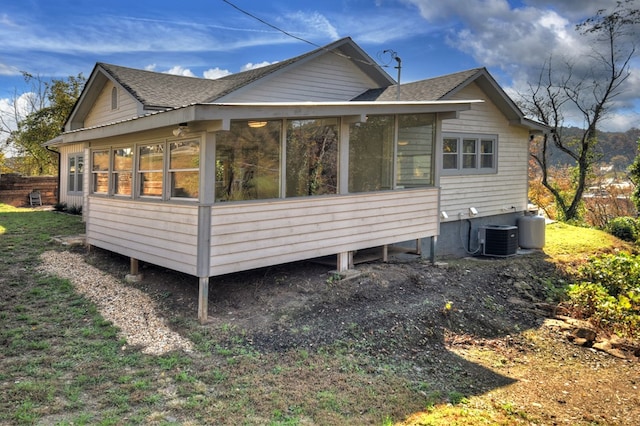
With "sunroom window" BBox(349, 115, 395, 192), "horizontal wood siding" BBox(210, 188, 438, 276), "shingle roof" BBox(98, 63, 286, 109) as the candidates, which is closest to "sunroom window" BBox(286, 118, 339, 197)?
"horizontal wood siding" BBox(210, 188, 438, 276)

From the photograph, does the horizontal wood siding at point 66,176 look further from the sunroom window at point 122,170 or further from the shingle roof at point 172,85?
the sunroom window at point 122,170

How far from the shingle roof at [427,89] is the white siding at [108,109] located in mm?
6179

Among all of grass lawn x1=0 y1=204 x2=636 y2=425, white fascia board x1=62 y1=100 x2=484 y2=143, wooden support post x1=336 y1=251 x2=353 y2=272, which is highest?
white fascia board x1=62 y1=100 x2=484 y2=143

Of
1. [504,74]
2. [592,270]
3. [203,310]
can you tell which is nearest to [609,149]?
[504,74]

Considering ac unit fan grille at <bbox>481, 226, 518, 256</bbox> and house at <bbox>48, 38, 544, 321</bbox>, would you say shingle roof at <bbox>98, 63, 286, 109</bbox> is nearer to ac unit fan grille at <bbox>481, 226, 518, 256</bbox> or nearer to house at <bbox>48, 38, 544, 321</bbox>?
house at <bbox>48, 38, 544, 321</bbox>

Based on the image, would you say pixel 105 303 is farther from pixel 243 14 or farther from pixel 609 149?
pixel 609 149

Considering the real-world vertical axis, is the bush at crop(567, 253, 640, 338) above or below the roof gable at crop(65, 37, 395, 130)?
below

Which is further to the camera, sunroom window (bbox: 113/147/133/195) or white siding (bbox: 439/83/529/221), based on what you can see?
white siding (bbox: 439/83/529/221)

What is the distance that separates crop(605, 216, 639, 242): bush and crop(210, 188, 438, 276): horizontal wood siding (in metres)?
10.0

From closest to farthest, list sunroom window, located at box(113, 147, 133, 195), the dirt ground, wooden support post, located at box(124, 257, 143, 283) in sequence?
the dirt ground
wooden support post, located at box(124, 257, 143, 283)
sunroom window, located at box(113, 147, 133, 195)

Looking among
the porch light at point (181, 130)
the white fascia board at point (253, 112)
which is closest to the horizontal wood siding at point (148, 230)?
the porch light at point (181, 130)

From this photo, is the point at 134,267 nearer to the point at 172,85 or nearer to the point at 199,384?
the point at 199,384

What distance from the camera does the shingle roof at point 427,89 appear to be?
11.4 meters

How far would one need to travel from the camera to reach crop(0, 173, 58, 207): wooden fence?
20484mm
